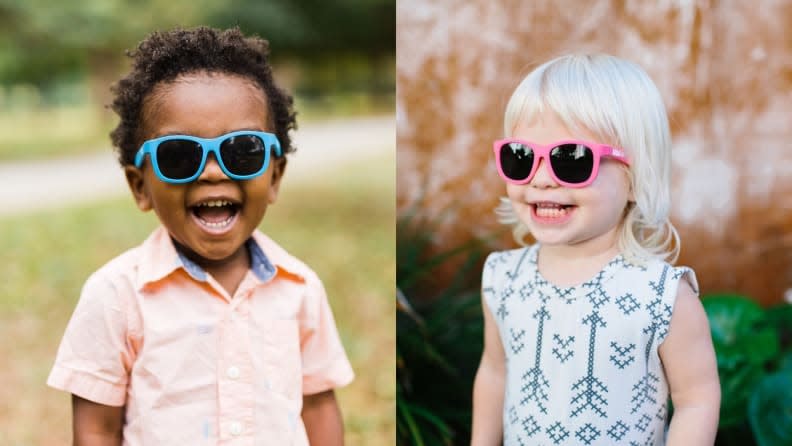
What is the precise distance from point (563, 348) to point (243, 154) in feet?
2.82

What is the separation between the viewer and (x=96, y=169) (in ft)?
35.1

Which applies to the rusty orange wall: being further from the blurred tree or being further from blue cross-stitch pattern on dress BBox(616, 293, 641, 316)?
the blurred tree

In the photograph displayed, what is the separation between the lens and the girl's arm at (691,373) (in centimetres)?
207

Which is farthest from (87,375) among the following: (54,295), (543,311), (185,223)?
(54,295)

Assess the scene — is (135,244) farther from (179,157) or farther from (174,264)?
(179,157)

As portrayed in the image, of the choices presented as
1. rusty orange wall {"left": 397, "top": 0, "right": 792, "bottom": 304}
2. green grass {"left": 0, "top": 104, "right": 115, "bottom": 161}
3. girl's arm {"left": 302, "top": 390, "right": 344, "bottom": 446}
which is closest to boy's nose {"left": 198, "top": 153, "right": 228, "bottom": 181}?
girl's arm {"left": 302, "top": 390, "right": 344, "bottom": 446}

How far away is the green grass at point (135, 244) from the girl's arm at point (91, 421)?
6.67 feet

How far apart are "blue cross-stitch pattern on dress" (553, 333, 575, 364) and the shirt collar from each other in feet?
2.12

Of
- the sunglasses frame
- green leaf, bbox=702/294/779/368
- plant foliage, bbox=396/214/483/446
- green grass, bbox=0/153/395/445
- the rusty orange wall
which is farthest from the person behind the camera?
green grass, bbox=0/153/395/445

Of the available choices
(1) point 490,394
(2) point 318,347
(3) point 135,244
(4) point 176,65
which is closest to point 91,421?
(2) point 318,347

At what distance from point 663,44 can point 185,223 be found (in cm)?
198

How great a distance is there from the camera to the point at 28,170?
1087 cm

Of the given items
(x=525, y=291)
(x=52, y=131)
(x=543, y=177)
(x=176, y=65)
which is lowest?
(x=525, y=291)

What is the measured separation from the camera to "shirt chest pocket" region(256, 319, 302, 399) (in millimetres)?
2217
